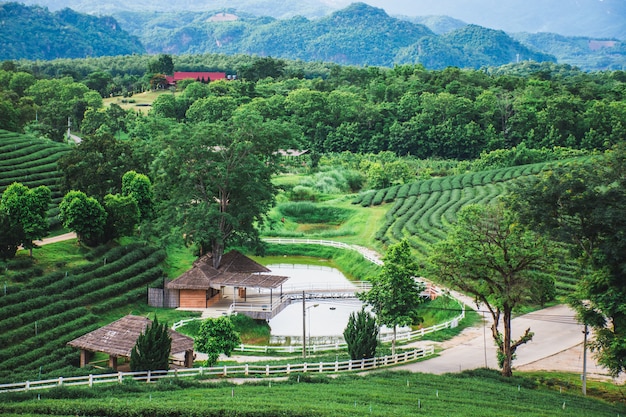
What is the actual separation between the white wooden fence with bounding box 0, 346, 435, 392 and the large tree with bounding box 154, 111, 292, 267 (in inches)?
663

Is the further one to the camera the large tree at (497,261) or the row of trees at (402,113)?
the row of trees at (402,113)

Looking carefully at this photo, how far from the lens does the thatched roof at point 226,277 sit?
4591 cm

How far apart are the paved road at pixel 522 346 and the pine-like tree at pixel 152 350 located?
1086 cm

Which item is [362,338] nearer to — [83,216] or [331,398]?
[331,398]

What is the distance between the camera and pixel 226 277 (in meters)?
47.0

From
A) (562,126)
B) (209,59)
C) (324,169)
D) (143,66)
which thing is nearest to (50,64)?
(143,66)

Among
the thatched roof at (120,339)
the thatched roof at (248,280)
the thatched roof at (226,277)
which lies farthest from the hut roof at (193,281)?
the thatched roof at (120,339)

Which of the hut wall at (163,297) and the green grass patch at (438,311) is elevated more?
the hut wall at (163,297)

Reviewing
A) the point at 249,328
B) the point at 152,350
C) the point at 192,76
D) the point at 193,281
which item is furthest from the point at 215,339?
the point at 192,76

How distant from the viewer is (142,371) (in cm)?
3077

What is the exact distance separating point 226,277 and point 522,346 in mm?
17779

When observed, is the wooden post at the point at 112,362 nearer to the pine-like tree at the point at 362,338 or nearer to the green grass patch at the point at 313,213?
the pine-like tree at the point at 362,338

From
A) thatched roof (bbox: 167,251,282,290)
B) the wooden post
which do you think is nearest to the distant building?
thatched roof (bbox: 167,251,282,290)

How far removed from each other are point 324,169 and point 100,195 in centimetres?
3677
